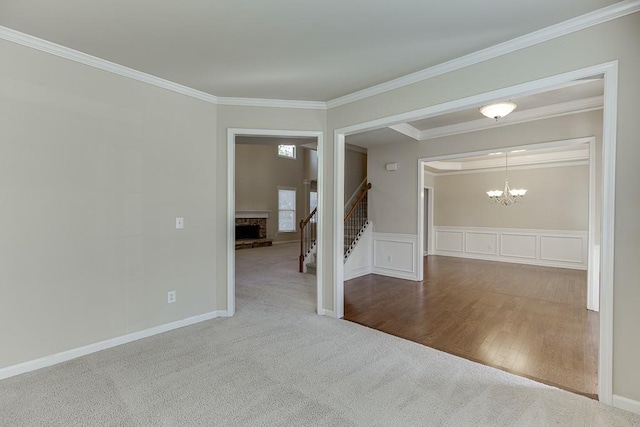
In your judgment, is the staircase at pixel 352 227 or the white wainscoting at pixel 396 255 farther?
the staircase at pixel 352 227

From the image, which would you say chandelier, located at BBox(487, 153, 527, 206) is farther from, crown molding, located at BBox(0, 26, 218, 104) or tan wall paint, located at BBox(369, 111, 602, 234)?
crown molding, located at BBox(0, 26, 218, 104)

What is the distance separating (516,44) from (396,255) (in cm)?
401

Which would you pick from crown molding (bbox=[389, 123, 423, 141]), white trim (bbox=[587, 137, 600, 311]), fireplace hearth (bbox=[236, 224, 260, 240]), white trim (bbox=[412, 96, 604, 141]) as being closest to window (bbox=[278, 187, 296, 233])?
fireplace hearth (bbox=[236, 224, 260, 240])

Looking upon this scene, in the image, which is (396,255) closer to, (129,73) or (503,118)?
(503,118)

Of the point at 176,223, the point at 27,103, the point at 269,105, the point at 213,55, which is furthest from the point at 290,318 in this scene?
the point at 27,103

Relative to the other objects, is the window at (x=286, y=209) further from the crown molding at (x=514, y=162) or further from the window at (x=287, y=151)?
the crown molding at (x=514, y=162)

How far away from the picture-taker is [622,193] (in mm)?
1917

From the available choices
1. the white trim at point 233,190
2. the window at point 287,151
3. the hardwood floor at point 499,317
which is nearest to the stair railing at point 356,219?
the hardwood floor at point 499,317

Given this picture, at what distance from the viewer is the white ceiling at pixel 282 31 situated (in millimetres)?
1896

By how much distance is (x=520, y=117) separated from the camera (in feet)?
13.9

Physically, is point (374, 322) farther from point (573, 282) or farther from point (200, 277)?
point (573, 282)

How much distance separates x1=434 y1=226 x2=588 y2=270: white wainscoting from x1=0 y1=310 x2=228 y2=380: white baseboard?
273 inches

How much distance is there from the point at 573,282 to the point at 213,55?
6.46 m

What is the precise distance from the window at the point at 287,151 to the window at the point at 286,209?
4.26 feet
